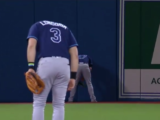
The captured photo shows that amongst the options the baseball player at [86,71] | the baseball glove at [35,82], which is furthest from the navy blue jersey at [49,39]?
the baseball player at [86,71]

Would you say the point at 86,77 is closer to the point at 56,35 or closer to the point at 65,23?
the point at 65,23

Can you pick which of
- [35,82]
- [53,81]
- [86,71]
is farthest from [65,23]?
[35,82]

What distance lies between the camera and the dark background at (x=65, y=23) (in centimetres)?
1332

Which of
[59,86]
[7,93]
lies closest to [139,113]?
[59,86]

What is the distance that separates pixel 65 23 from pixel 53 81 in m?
7.65

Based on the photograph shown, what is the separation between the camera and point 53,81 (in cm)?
587

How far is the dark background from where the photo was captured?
13320 mm

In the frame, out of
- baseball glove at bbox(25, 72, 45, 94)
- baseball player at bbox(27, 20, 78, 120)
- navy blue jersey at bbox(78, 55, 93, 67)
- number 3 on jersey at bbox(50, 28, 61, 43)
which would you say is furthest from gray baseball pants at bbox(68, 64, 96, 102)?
baseball glove at bbox(25, 72, 45, 94)

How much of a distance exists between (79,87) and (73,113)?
3732mm

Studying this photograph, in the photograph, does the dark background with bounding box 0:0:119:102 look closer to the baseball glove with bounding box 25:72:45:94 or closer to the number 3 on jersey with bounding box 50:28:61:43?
the number 3 on jersey with bounding box 50:28:61:43

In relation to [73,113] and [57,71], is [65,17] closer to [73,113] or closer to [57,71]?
[73,113]

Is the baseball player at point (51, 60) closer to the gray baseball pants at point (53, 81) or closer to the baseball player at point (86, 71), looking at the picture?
the gray baseball pants at point (53, 81)

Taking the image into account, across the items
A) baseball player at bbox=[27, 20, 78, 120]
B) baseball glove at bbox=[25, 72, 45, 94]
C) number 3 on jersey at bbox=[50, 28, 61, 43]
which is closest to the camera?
baseball glove at bbox=[25, 72, 45, 94]

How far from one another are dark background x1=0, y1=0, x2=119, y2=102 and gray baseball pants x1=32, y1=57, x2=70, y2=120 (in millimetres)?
7550
